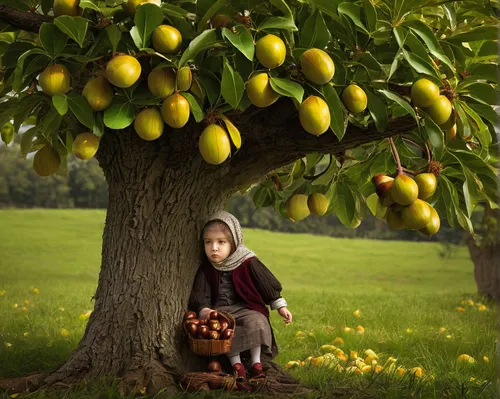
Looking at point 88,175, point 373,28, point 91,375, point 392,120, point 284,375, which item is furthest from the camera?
point 88,175

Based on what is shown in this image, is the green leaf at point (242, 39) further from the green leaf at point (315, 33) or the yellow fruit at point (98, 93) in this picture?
the yellow fruit at point (98, 93)

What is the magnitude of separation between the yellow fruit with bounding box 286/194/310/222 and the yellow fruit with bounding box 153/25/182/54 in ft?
3.53

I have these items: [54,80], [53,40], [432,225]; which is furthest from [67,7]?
[432,225]

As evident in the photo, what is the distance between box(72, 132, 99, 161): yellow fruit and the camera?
2.03 metres

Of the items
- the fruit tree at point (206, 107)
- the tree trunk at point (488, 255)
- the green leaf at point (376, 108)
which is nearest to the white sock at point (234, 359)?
the fruit tree at point (206, 107)

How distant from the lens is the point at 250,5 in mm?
1911

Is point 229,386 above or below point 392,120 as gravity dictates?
below

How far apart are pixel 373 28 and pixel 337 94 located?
21 centimetres

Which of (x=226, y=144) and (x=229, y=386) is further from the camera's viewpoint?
(x=229, y=386)

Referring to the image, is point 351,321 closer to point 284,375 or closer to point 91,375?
point 284,375

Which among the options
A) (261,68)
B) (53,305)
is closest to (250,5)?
(261,68)

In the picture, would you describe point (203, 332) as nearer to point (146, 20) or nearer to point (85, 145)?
point (85, 145)

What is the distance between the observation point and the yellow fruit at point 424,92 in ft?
6.30

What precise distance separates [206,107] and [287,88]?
1.29 feet
